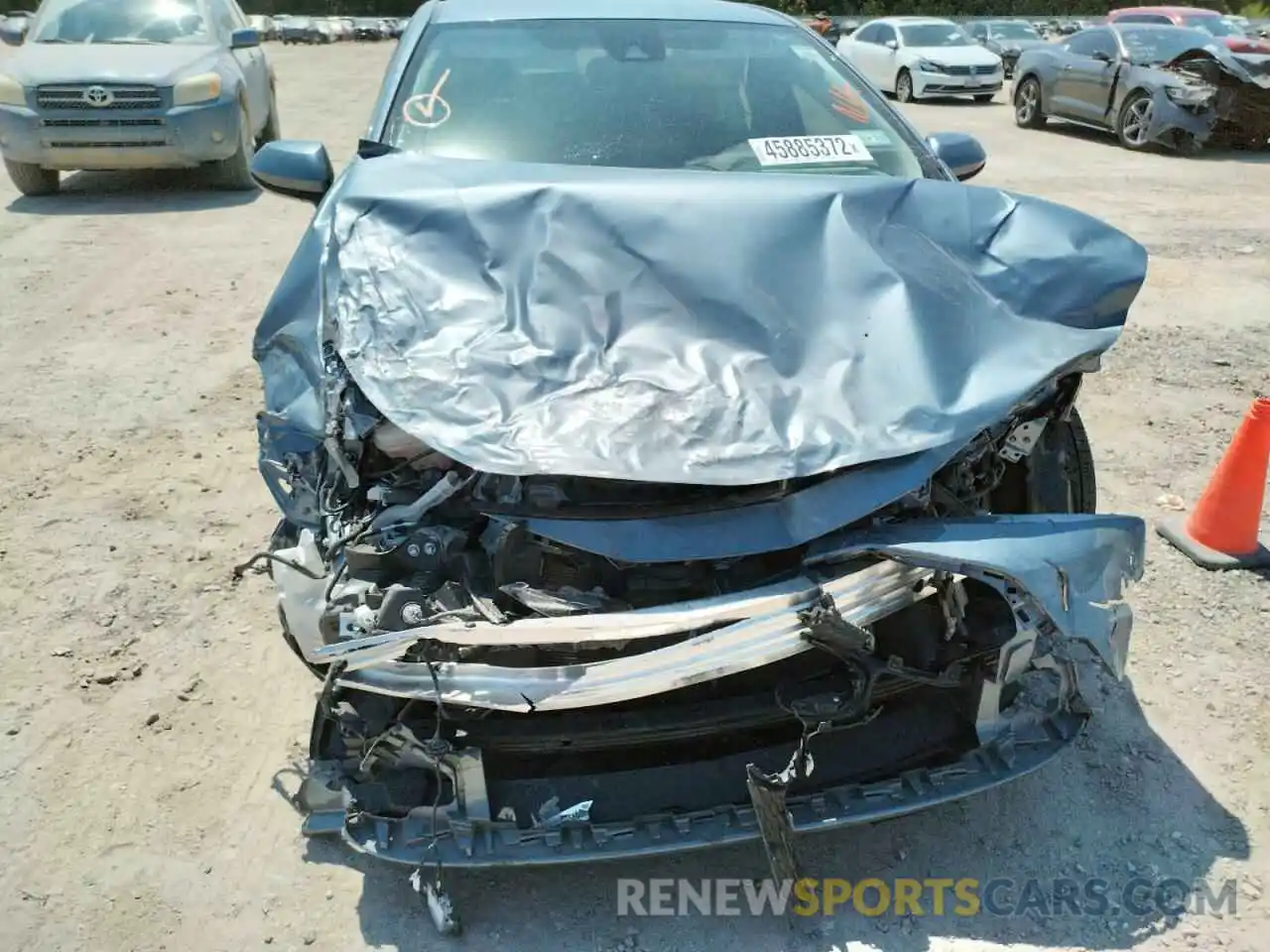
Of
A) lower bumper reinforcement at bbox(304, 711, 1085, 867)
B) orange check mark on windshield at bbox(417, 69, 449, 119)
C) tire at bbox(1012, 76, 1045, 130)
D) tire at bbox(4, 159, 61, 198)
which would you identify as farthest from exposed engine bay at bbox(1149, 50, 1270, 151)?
lower bumper reinforcement at bbox(304, 711, 1085, 867)

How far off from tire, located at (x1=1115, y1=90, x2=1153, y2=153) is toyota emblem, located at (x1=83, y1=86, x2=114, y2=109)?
10.5 meters

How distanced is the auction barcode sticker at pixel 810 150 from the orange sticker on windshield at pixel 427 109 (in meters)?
1.01

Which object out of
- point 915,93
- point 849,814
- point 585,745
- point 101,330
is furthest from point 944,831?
point 915,93

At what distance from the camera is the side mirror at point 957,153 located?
3662 mm

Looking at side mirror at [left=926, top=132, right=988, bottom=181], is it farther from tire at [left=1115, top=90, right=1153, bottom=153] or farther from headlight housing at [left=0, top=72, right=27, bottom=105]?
tire at [left=1115, top=90, right=1153, bottom=153]

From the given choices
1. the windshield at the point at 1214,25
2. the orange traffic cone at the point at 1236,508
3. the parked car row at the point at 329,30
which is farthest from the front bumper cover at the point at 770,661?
the parked car row at the point at 329,30

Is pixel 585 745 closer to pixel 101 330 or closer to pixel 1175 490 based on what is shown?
pixel 1175 490

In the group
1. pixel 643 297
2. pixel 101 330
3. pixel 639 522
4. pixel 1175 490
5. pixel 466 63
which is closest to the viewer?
pixel 639 522

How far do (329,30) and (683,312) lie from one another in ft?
116

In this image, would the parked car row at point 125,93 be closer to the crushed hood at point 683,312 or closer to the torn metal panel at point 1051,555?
the crushed hood at point 683,312

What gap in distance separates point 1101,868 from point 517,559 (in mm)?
1607

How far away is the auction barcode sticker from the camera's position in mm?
3354

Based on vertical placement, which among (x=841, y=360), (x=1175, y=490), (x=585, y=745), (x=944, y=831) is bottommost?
(x=1175, y=490)

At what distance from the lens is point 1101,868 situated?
2533 mm
